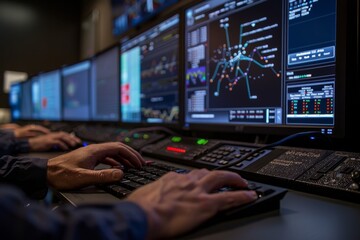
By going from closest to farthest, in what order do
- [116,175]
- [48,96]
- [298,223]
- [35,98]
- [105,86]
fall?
[298,223] < [116,175] < [105,86] < [48,96] < [35,98]

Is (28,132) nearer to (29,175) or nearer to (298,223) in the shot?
(29,175)

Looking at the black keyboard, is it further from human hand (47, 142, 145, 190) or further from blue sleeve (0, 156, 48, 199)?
blue sleeve (0, 156, 48, 199)

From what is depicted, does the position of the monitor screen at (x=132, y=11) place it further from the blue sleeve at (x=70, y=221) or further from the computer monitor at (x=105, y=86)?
the blue sleeve at (x=70, y=221)

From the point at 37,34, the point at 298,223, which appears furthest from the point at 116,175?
the point at 37,34

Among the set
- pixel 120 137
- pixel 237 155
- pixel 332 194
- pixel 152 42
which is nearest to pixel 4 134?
pixel 120 137

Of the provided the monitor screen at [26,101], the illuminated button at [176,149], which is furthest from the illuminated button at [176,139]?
the monitor screen at [26,101]

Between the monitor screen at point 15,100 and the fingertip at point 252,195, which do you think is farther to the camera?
the monitor screen at point 15,100

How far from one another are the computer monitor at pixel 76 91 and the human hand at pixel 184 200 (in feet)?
6.53

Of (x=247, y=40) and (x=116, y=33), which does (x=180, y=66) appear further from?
(x=116, y=33)

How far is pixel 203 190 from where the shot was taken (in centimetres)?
44

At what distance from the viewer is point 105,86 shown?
2.01m

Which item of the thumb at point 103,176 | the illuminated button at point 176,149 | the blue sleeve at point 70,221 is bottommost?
the thumb at point 103,176

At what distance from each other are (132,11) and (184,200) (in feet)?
8.75

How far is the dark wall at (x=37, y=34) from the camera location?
4.00 m
